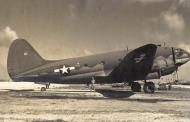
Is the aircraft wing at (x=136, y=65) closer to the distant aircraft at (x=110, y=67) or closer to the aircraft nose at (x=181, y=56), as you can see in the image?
the distant aircraft at (x=110, y=67)

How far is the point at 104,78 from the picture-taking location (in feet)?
119

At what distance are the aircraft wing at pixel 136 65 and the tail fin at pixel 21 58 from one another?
10.3 meters

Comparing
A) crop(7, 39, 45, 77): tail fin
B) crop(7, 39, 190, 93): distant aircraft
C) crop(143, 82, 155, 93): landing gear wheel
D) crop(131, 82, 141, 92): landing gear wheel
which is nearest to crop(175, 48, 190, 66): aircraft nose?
crop(7, 39, 190, 93): distant aircraft

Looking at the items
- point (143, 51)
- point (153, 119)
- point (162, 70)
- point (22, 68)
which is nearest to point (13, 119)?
point (153, 119)

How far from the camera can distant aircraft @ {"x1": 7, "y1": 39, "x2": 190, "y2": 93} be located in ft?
110

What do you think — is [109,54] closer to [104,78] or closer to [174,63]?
[104,78]

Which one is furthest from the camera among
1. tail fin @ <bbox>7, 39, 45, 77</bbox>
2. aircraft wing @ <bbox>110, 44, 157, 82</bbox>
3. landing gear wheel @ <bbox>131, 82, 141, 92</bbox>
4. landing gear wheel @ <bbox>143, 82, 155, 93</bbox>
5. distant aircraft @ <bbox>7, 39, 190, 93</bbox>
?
tail fin @ <bbox>7, 39, 45, 77</bbox>

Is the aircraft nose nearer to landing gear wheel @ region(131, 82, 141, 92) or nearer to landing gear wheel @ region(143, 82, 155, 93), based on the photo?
landing gear wheel @ region(143, 82, 155, 93)

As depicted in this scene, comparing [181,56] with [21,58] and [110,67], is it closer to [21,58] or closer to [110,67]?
[110,67]

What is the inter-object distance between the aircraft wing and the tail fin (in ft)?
33.6

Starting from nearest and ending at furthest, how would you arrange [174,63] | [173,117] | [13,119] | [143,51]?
[13,119] < [173,117] < [143,51] < [174,63]

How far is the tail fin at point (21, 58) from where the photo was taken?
130ft

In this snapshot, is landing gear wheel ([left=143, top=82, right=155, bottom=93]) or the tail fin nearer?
landing gear wheel ([left=143, top=82, right=155, bottom=93])

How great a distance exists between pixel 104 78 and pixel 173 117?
19515 mm
